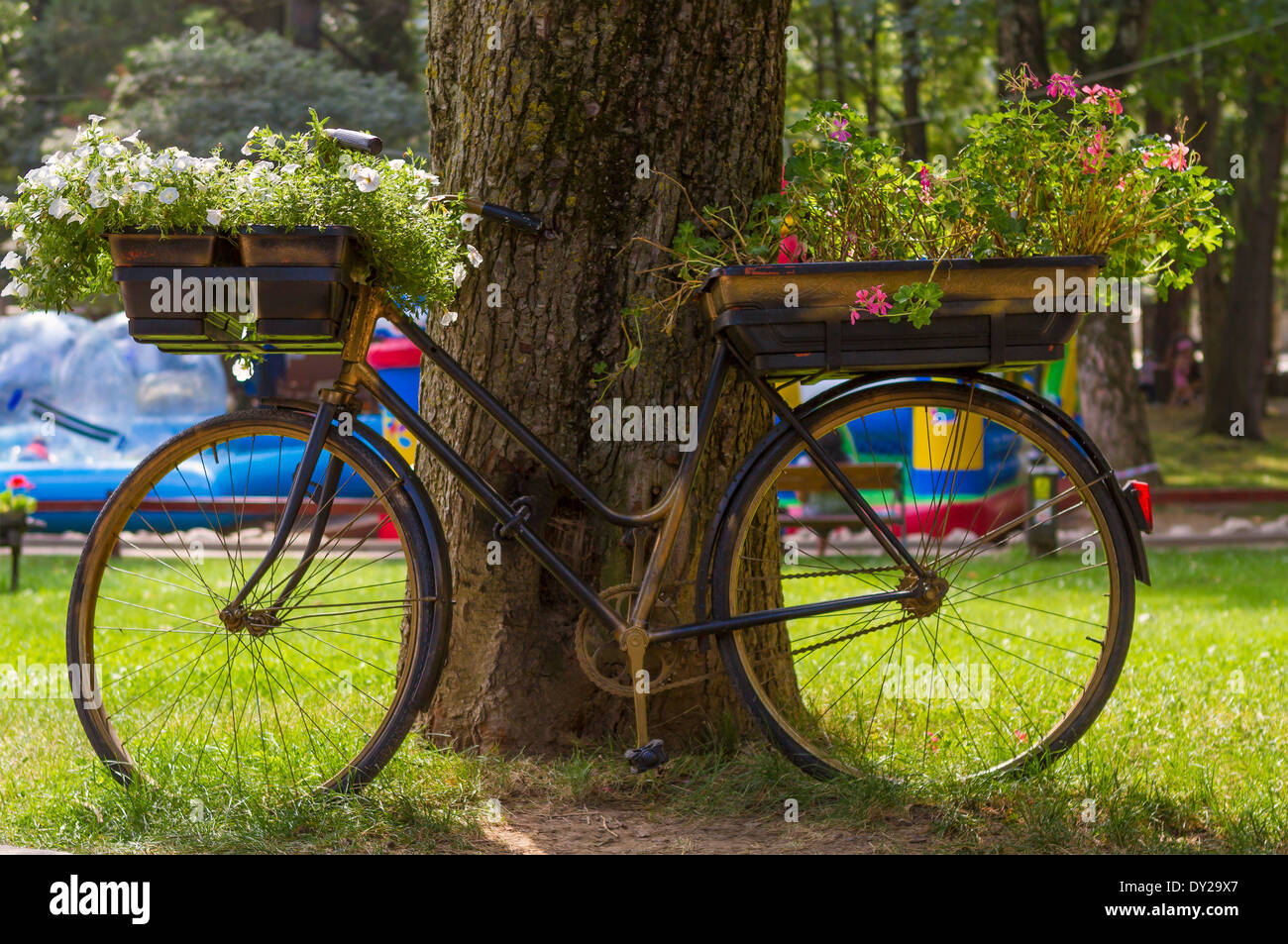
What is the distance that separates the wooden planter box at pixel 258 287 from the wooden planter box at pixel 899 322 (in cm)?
89

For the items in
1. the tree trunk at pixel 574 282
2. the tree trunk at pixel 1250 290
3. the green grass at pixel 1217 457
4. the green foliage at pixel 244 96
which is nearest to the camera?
the tree trunk at pixel 574 282

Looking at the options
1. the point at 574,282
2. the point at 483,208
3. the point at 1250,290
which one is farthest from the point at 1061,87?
the point at 1250,290

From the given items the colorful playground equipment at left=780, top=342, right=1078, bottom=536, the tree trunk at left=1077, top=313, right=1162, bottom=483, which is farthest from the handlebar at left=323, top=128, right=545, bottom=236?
the tree trunk at left=1077, top=313, right=1162, bottom=483

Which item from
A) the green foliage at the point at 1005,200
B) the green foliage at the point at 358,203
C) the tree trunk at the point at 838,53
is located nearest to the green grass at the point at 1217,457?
the tree trunk at the point at 838,53

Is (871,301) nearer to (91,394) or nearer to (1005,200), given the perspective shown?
(1005,200)

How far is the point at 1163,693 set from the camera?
4434mm

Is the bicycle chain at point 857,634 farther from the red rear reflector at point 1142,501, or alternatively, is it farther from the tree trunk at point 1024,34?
the tree trunk at point 1024,34

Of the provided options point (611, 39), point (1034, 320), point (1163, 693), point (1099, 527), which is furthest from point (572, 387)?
point (1163, 693)

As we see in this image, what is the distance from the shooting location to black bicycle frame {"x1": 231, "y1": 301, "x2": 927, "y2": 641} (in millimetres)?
3078

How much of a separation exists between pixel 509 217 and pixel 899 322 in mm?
1014

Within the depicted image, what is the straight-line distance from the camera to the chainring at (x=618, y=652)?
3.14 metres

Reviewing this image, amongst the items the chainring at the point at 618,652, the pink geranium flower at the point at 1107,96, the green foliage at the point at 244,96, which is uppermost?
the green foliage at the point at 244,96
